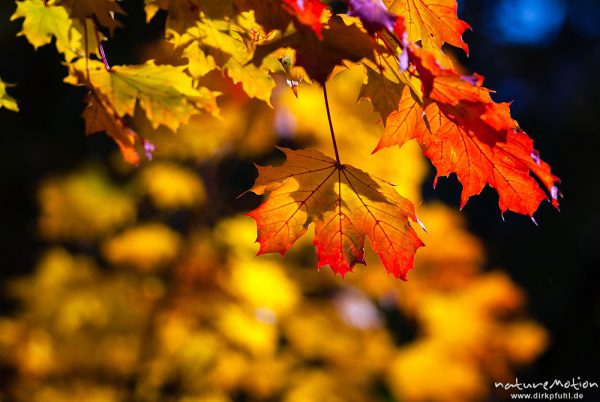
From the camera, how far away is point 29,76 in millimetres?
5809

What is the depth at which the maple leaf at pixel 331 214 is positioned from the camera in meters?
0.85

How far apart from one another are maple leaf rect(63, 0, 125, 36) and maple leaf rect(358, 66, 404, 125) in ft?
1.01

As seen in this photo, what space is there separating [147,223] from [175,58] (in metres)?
2.83

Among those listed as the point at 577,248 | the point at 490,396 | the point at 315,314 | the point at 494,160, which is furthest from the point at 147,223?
the point at 577,248

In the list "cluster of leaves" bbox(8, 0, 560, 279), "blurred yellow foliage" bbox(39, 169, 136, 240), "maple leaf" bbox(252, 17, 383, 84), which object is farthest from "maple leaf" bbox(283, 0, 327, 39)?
"blurred yellow foliage" bbox(39, 169, 136, 240)

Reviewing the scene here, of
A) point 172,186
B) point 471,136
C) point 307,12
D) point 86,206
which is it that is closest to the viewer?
point 307,12

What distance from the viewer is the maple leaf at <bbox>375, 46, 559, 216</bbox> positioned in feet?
2.07

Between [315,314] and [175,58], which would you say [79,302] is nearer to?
[315,314]

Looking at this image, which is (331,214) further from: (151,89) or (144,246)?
(144,246)

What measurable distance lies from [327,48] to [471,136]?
208mm

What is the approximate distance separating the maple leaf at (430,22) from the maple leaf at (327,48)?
0.69ft

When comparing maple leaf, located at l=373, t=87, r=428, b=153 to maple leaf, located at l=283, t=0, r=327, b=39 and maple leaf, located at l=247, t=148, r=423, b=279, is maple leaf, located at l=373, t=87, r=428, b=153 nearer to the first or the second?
maple leaf, located at l=247, t=148, r=423, b=279

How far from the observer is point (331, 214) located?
0.87 meters

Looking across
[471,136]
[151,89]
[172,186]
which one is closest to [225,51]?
[151,89]
